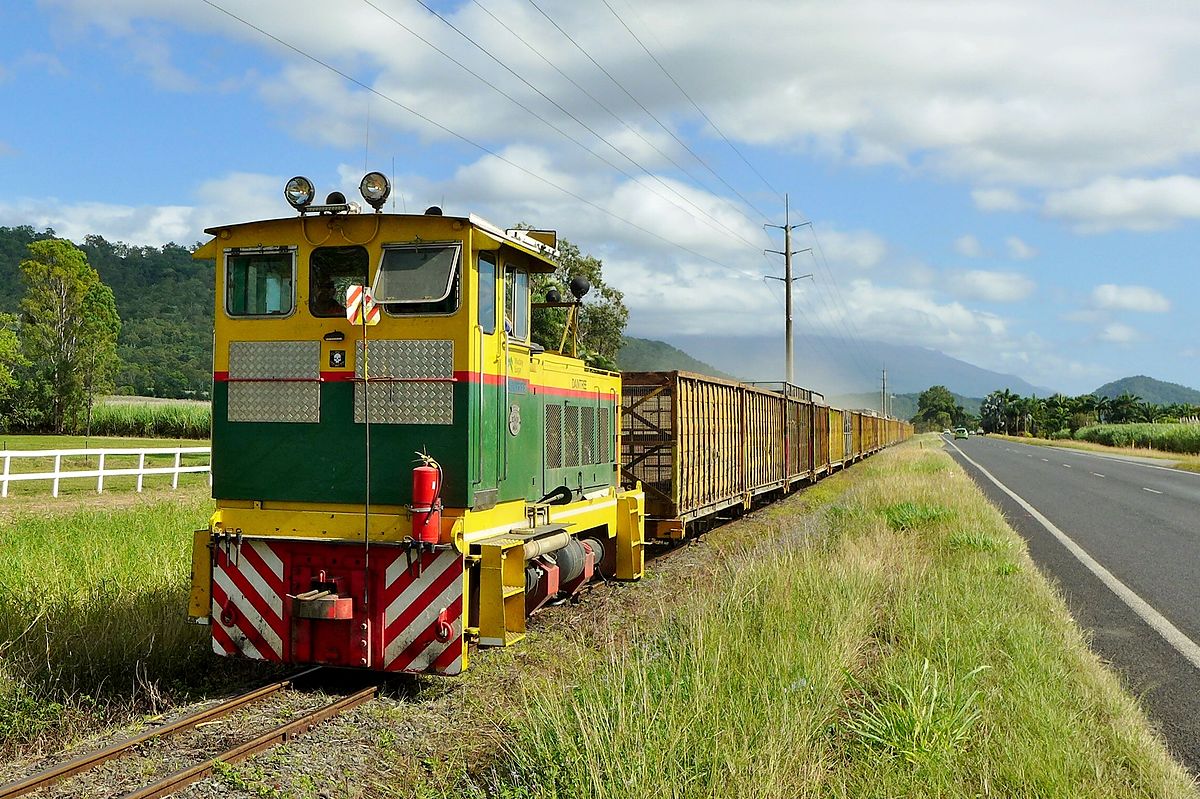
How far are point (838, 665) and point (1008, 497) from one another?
63.2ft

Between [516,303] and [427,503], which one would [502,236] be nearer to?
[516,303]

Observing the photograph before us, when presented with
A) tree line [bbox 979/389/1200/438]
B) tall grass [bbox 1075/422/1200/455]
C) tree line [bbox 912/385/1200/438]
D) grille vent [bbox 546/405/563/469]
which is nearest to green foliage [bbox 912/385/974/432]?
tree line [bbox 912/385/1200/438]

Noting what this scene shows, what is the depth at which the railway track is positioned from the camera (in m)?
4.86

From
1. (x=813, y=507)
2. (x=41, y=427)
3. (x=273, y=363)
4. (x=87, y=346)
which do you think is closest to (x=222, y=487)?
(x=273, y=363)

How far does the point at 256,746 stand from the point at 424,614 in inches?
59.7

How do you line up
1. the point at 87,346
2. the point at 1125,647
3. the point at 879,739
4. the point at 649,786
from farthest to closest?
the point at 87,346
the point at 1125,647
the point at 879,739
the point at 649,786

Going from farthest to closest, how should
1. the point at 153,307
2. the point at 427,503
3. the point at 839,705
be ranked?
the point at 153,307
the point at 427,503
the point at 839,705

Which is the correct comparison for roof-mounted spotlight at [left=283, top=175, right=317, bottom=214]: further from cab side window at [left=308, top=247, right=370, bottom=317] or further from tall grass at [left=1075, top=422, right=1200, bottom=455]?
tall grass at [left=1075, top=422, right=1200, bottom=455]

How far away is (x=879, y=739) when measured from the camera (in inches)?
190

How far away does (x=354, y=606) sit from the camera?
22.0 feet

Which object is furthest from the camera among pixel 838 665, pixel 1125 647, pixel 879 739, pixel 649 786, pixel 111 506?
pixel 111 506

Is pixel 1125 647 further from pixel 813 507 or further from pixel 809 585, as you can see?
pixel 813 507

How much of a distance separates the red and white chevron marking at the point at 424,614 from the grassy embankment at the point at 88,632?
1.62 m

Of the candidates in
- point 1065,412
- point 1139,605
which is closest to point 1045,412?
point 1065,412
